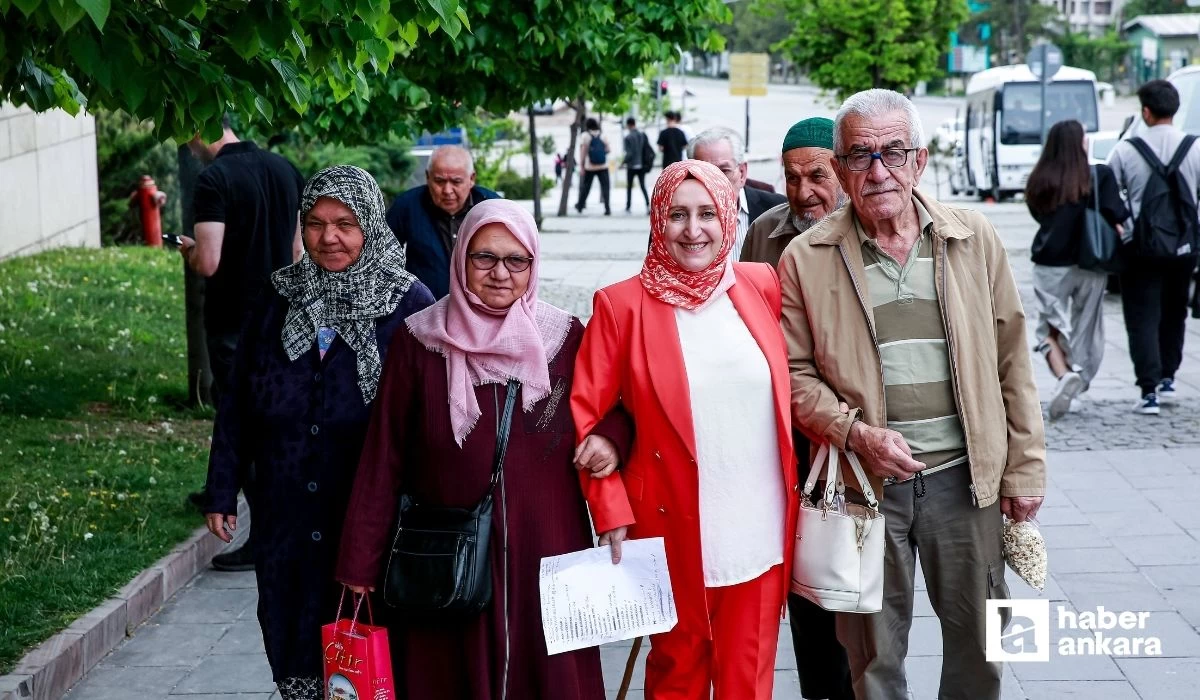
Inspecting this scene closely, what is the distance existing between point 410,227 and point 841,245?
3742mm

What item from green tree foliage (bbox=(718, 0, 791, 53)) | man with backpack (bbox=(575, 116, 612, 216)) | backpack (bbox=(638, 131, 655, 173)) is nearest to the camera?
backpack (bbox=(638, 131, 655, 173))

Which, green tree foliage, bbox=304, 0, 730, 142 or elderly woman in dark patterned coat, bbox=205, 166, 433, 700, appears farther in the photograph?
green tree foliage, bbox=304, 0, 730, 142

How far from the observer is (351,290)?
4.43 meters

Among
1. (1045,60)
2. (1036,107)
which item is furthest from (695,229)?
(1036,107)

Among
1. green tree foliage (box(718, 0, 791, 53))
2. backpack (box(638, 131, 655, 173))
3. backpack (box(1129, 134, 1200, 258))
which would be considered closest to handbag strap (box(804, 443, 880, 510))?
backpack (box(1129, 134, 1200, 258))

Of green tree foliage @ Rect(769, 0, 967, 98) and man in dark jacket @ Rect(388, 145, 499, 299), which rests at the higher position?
green tree foliage @ Rect(769, 0, 967, 98)

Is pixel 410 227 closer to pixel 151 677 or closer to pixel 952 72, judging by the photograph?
pixel 151 677

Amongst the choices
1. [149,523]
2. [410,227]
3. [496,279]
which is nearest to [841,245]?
[496,279]

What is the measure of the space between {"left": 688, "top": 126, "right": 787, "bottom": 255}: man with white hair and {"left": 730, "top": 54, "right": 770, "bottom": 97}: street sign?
90.1 feet

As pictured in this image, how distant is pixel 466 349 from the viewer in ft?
12.8

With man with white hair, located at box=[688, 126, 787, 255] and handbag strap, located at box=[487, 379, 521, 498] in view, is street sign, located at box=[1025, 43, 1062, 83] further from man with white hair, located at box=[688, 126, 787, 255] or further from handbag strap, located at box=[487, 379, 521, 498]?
handbag strap, located at box=[487, 379, 521, 498]

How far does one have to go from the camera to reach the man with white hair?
6328 mm

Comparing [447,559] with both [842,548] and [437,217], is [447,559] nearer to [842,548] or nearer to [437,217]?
[842,548]

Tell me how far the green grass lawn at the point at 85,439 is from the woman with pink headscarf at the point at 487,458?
215cm
